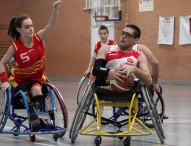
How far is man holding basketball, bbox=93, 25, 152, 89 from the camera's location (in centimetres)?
534

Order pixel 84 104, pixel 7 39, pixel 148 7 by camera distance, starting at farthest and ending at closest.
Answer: pixel 7 39, pixel 148 7, pixel 84 104

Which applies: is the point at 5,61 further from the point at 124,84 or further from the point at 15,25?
the point at 124,84

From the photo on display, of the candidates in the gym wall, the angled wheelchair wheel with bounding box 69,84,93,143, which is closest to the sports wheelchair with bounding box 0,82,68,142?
the angled wheelchair wheel with bounding box 69,84,93,143

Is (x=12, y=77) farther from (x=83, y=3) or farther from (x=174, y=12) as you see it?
(x=83, y=3)

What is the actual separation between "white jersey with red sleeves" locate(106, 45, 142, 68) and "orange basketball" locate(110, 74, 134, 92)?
20cm

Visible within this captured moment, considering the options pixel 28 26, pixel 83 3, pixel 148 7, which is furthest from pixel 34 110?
pixel 83 3

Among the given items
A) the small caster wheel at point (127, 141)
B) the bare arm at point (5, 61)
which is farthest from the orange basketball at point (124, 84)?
the bare arm at point (5, 61)

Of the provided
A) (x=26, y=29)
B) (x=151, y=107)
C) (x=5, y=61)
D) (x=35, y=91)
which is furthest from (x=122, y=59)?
(x=5, y=61)

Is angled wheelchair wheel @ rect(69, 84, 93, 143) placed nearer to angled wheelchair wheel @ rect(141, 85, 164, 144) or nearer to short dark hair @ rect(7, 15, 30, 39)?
angled wheelchair wheel @ rect(141, 85, 164, 144)

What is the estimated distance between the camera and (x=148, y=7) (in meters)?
21.1

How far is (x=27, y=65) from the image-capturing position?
581 cm

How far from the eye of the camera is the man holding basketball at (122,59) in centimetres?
534

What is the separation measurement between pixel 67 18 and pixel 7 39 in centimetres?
399

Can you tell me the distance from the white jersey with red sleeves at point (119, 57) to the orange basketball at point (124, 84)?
20cm
